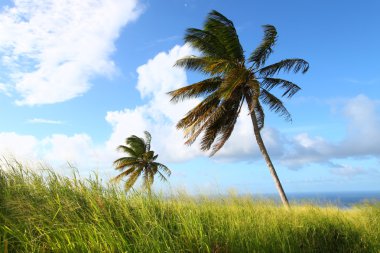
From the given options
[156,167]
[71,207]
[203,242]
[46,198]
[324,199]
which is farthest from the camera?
[156,167]

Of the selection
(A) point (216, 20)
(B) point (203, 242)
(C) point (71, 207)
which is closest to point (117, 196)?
(C) point (71, 207)

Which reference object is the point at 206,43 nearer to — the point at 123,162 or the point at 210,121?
the point at 210,121

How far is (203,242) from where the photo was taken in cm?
561

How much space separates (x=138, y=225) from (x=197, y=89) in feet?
43.9

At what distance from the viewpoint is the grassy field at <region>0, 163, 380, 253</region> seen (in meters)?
5.29

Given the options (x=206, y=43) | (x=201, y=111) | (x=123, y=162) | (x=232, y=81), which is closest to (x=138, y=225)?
(x=232, y=81)

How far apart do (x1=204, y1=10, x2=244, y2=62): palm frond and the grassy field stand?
448 inches

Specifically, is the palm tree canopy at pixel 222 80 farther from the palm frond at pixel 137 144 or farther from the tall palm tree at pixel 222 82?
the palm frond at pixel 137 144

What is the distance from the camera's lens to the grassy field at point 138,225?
529 cm

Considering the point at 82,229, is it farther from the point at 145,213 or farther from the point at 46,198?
the point at 46,198

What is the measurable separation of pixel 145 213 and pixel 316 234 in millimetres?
4524

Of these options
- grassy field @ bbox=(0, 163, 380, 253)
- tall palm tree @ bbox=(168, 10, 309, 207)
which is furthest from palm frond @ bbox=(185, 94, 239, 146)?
grassy field @ bbox=(0, 163, 380, 253)

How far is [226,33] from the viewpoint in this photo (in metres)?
19.0

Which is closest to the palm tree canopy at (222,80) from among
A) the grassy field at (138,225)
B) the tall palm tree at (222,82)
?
the tall palm tree at (222,82)
